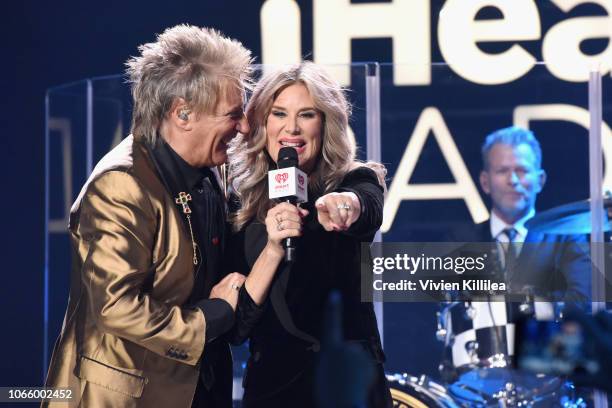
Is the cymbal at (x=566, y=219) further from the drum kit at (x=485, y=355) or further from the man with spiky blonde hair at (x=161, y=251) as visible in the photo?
the man with spiky blonde hair at (x=161, y=251)

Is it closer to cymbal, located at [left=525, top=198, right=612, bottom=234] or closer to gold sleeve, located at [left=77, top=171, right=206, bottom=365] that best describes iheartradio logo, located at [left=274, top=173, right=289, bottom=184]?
gold sleeve, located at [left=77, top=171, right=206, bottom=365]

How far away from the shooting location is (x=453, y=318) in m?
4.09

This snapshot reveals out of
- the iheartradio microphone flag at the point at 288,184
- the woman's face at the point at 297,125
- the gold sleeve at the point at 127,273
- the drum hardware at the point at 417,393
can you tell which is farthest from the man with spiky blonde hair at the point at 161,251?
the drum hardware at the point at 417,393

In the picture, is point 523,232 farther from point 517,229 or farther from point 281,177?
point 281,177

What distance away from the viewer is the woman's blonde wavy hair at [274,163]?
2582 mm

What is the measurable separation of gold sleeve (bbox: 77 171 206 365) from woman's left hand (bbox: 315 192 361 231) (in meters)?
0.36

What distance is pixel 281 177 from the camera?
2320mm

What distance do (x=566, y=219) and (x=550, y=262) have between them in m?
0.19

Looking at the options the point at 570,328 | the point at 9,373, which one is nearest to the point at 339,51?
the point at 9,373

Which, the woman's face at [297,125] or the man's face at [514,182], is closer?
the woman's face at [297,125]

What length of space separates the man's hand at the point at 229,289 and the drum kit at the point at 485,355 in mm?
1800

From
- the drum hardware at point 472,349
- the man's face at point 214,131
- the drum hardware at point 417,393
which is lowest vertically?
the drum hardware at point 417,393

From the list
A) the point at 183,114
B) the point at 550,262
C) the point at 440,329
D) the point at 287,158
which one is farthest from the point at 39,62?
the point at 287,158

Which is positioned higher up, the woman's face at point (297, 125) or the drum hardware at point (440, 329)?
the woman's face at point (297, 125)
